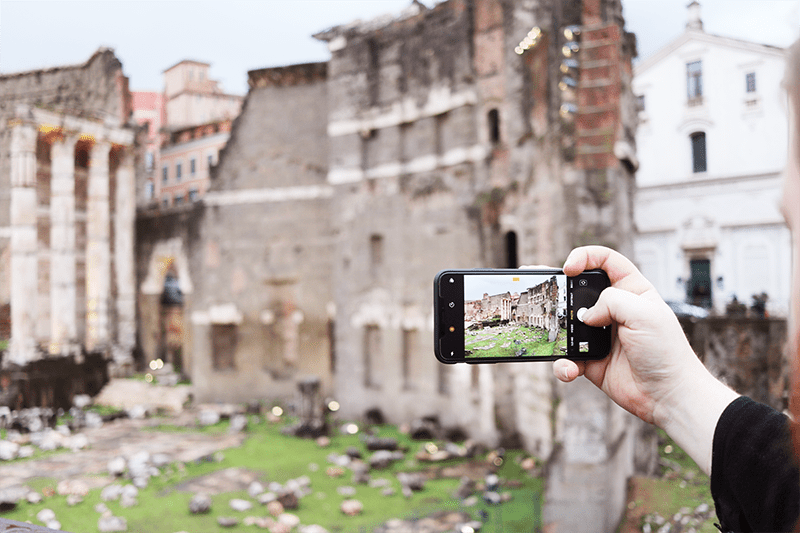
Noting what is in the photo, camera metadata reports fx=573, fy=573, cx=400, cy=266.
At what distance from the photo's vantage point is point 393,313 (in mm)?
12711

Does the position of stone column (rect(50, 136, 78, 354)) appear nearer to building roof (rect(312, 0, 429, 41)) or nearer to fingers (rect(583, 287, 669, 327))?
building roof (rect(312, 0, 429, 41))

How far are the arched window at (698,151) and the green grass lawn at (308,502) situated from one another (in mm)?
8460

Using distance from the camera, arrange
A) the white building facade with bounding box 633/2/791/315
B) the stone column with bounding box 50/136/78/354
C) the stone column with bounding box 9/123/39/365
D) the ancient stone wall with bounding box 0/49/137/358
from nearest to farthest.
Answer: the ancient stone wall with bounding box 0/49/137/358 < the stone column with bounding box 9/123/39/365 < the stone column with bounding box 50/136/78/354 < the white building facade with bounding box 633/2/791/315

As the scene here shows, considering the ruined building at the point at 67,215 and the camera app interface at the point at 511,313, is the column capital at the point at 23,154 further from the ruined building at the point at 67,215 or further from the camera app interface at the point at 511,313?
the camera app interface at the point at 511,313

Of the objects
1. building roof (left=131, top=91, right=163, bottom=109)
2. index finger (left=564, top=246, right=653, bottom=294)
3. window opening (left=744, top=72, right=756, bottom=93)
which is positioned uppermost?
building roof (left=131, top=91, right=163, bottom=109)

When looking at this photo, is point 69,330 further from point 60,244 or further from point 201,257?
point 201,257

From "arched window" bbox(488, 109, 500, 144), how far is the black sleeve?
10.3m

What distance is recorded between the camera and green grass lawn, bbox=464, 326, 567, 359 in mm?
1854

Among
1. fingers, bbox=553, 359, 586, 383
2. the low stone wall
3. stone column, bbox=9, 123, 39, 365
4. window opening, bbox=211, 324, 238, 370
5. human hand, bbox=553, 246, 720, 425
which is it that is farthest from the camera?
window opening, bbox=211, 324, 238, 370

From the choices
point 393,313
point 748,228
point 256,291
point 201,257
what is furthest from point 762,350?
point 201,257

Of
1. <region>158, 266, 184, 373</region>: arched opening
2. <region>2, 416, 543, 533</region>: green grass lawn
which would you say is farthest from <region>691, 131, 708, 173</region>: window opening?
<region>158, 266, 184, 373</region>: arched opening

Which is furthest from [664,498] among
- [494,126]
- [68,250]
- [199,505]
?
[68,250]

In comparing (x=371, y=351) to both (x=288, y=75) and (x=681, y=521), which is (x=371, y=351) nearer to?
(x=288, y=75)

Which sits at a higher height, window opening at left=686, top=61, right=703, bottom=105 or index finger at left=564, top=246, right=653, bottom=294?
window opening at left=686, top=61, right=703, bottom=105
